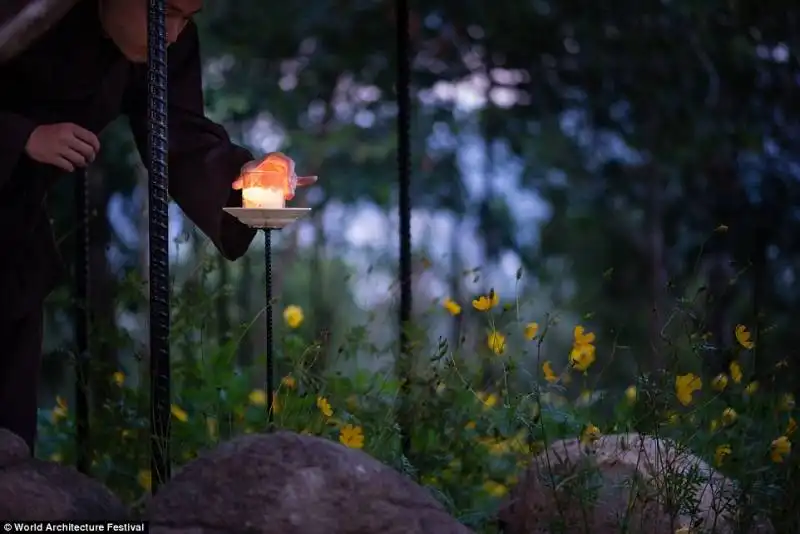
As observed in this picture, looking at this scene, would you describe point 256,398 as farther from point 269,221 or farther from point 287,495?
point 287,495

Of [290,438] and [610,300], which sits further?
[610,300]

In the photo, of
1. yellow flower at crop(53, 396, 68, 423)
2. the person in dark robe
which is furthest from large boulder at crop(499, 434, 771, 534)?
yellow flower at crop(53, 396, 68, 423)

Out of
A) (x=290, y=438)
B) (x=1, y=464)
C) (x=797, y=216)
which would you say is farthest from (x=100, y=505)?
(x=797, y=216)

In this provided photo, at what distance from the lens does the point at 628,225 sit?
22.2ft

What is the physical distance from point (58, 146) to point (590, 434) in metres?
1.70

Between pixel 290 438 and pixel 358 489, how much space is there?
20 cm

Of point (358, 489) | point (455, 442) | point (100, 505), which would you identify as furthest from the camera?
point (455, 442)

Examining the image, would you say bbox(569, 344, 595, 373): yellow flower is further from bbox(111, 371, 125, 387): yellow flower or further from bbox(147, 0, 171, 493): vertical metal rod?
bbox(111, 371, 125, 387): yellow flower

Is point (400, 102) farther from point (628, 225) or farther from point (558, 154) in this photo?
point (628, 225)

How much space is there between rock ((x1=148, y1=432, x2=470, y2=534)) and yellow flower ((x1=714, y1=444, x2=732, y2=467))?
0.97m

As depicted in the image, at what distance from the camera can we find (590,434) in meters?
2.78

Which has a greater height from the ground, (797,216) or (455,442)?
(797,216)

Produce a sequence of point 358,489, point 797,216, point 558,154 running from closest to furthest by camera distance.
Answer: point 358,489, point 797,216, point 558,154

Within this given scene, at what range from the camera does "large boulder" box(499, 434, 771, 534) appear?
2.70 meters
